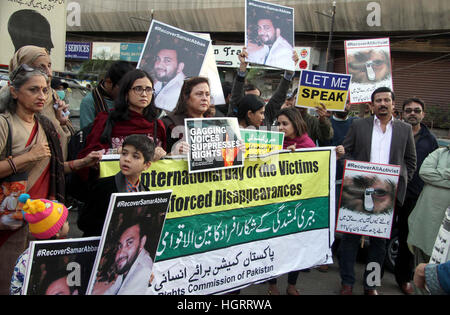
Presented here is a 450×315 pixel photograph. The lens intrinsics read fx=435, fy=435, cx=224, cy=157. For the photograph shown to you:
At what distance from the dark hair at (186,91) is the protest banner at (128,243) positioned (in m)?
1.49

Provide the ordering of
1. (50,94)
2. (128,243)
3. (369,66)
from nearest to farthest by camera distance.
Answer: (128,243) < (50,94) < (369,66)

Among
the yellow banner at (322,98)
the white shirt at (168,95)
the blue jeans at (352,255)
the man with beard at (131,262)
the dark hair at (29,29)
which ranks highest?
the dark hair at (29,29)

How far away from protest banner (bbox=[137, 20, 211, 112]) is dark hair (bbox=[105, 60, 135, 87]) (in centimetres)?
11

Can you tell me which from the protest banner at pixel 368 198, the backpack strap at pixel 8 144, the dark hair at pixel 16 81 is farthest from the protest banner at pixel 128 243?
the protest banner at pixel 368 198

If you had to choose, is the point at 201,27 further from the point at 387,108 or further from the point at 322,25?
the point at 387,108

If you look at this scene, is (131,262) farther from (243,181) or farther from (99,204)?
(243,181)

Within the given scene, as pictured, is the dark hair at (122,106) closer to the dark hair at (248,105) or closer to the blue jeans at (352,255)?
the dark hair at (248,105)

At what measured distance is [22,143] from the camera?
8.99 ft

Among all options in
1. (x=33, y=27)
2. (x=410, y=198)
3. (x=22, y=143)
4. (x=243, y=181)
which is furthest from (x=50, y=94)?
(x=410, y=198)

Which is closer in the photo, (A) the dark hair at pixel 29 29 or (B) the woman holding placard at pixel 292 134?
(B) the woman holding placard at pixel 292 134

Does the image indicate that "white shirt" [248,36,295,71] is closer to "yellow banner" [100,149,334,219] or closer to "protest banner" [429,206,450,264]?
"yellow banner" [100,149,334,219]

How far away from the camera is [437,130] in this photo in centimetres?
1988

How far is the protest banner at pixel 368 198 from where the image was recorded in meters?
4.51

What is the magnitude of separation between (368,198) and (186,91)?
Result: 222 centimetres
